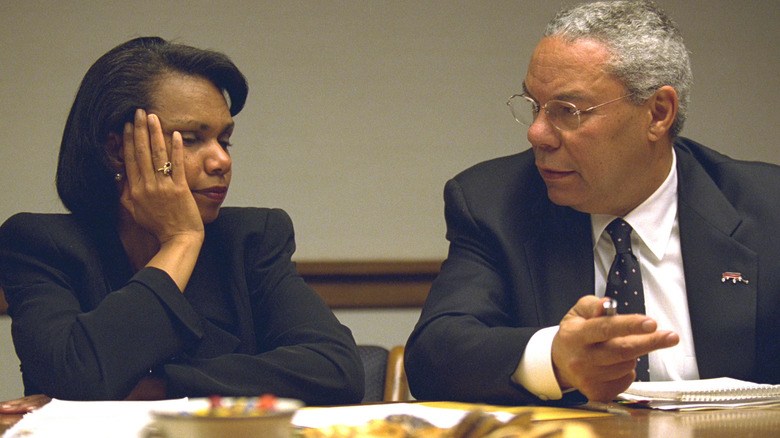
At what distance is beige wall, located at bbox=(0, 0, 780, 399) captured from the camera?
101 inches

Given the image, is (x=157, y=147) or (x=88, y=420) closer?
(x=88, y=420)

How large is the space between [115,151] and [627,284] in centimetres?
106

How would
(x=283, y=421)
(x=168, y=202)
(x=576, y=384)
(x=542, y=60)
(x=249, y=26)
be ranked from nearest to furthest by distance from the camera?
1. (x=283, y=421)
2. (x=576, y=384)
3. (x=168, y=202)
4. (x=542, y=60)
5. (x=249, y=26)

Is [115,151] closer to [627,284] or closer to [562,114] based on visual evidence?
[562,114]

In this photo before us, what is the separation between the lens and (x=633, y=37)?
5.56 feet

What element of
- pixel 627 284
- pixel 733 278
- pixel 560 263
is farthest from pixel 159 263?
pixel 733 278

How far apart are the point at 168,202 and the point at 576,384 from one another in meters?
0.84

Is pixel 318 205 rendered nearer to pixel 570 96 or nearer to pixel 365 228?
pixel 365 228

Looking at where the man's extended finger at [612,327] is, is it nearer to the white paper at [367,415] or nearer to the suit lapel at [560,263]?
the white paper at [367,415]

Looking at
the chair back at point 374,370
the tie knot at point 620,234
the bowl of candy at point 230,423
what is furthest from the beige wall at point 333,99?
the bowl of candy at point 230,423

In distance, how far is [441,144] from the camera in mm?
2742

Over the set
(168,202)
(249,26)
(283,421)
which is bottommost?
(283,421)

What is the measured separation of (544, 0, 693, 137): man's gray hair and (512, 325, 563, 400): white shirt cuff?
0.64 metres

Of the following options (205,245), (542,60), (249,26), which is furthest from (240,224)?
(249,26)
